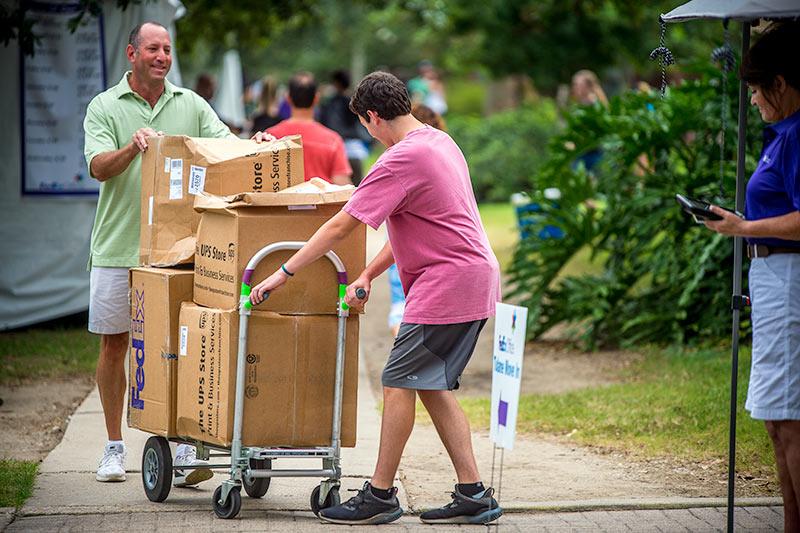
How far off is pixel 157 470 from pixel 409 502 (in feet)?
3.85

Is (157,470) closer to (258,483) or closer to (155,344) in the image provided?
(258,483)

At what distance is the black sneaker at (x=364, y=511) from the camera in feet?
17.7

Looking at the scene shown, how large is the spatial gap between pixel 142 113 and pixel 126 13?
175 inches

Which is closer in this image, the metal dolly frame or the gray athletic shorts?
the metal dolly frame

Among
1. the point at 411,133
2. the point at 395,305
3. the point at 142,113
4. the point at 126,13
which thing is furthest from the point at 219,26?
the point at 411,133

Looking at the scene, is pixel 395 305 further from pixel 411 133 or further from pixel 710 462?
pixel 411 133

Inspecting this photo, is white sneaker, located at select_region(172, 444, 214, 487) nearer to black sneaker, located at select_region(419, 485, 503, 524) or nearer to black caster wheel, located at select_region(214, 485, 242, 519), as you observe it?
black caster wheel, located at select_region(214, 485, 242, 519)

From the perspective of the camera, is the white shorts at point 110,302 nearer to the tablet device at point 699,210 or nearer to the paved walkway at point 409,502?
the paved walkway at point 409,502

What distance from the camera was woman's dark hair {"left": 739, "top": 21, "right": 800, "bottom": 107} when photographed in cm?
453

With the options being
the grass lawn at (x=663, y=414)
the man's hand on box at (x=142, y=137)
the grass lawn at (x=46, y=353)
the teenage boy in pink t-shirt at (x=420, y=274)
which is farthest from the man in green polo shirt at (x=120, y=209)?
the grass lawn at (x=46, y=353)

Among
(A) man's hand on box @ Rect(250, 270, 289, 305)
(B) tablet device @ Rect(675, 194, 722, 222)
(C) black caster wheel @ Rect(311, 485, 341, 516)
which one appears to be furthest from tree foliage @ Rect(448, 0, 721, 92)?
(B) tablet device @ Rect(675, 194, 722, 222)

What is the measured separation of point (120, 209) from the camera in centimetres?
616

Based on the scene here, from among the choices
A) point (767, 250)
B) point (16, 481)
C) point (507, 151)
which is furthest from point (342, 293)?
point (507, 151)

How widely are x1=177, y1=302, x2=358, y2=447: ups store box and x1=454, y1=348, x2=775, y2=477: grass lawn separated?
7.38ft
